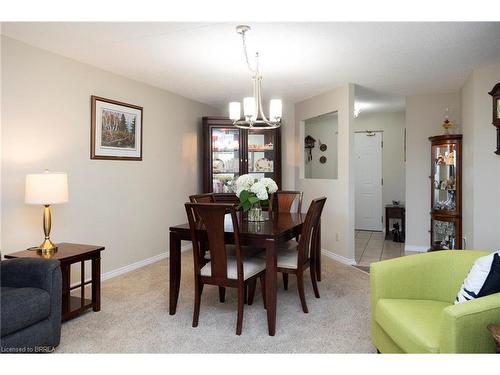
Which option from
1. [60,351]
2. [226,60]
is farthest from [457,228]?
[60,351]

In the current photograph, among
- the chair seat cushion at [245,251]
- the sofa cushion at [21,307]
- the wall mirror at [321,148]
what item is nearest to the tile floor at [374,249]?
the wall mirror at [321,148]

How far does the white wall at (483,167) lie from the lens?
374 centimetres

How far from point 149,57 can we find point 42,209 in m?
1.66

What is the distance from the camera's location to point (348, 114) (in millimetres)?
4555

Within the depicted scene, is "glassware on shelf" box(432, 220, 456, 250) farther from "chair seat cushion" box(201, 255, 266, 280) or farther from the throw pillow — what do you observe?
the throw pillow

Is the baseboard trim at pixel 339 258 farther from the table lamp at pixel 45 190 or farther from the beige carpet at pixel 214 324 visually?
the table lamp at pixel 45 190

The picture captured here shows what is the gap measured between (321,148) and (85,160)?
3.58 metres

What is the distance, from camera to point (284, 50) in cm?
324

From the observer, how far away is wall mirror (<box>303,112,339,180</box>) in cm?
576

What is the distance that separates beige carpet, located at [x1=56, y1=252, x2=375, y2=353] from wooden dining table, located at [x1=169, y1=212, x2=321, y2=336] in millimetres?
196

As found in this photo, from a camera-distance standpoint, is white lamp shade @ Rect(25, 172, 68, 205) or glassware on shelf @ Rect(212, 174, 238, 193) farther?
glassware on shelf @ Rect(212, 174, 238, 193)

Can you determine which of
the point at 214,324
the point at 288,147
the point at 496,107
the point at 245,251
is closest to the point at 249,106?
the point at 245,251

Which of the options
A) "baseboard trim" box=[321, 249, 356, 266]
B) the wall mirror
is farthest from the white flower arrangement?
the wall mirror
